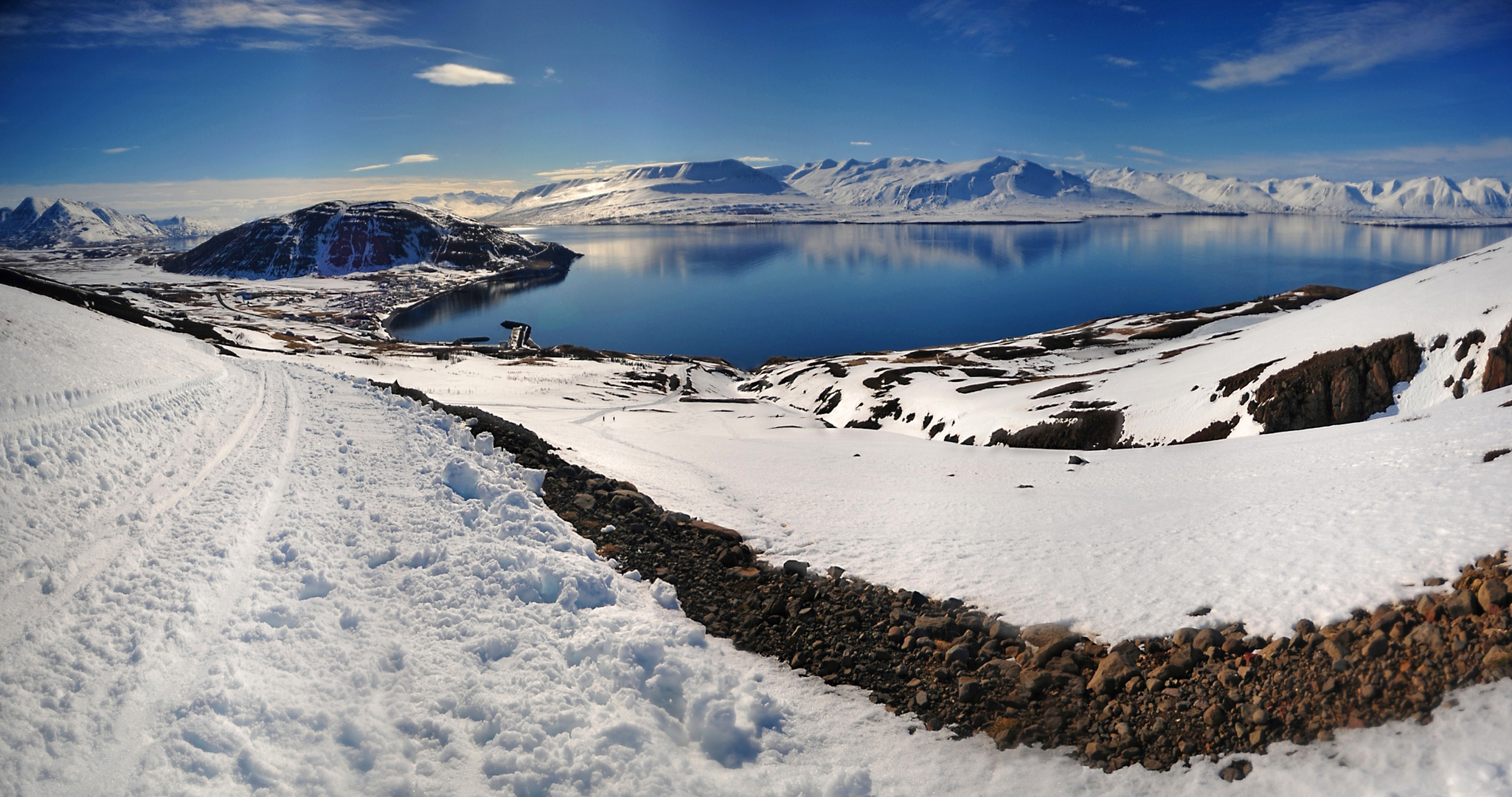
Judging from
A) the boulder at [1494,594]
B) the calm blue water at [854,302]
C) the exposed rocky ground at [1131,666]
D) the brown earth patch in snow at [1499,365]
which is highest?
the calm blue water at [854,302]

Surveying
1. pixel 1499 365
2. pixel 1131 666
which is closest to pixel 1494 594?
pixel 1131 666

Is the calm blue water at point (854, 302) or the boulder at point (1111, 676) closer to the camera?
the boulder at point (1111, 676)

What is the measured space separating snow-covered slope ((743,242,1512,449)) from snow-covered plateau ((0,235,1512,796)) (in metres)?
1.65

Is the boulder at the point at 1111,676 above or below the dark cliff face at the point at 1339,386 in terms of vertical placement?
below

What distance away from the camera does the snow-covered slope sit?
20.9 metres

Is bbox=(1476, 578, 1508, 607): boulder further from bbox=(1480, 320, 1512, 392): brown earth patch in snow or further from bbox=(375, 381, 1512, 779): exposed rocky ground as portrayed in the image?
bbox=(1480, 320, 1512, 392): brown earth patch in snow

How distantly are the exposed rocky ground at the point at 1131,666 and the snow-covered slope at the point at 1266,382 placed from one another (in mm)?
19553

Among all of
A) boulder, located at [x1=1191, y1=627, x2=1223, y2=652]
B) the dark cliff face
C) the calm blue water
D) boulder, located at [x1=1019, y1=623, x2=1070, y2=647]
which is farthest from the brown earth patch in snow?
the calm blue water

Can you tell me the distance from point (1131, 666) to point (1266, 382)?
23367 millimetres

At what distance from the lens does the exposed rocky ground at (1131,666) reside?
5.71 m

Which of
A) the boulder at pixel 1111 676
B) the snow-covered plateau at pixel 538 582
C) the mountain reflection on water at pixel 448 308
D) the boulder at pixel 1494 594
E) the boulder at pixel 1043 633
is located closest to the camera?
the snow-covered plateau at pixel 538 582

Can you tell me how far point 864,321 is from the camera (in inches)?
4616

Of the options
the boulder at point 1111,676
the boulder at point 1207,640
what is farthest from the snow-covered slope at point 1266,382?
the boulder at point 1111,676

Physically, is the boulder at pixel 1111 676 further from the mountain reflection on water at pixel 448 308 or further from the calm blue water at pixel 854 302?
the mountain reflection on water at pixel 448 308
